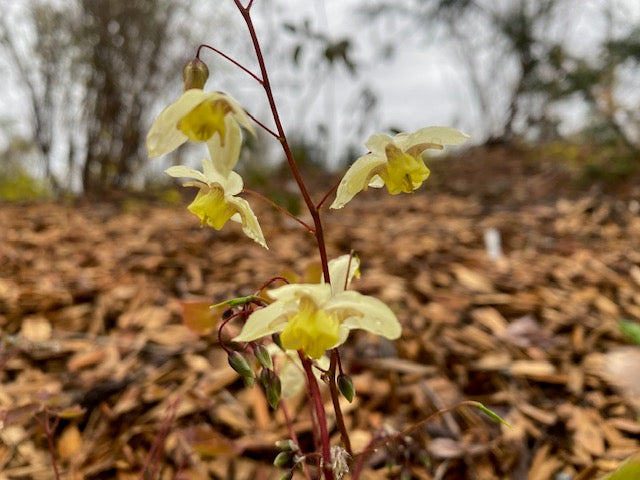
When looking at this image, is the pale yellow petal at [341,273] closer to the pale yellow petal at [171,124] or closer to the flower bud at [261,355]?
the flower bud at [261,355]

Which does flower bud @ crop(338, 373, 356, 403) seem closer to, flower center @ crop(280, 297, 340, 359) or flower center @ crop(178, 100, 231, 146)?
flower center @ crop(280, 297, 340, 359)

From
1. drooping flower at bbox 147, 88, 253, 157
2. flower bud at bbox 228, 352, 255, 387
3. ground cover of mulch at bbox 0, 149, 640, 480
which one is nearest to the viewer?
drooping flower at bbox 147, 88, 253, 157

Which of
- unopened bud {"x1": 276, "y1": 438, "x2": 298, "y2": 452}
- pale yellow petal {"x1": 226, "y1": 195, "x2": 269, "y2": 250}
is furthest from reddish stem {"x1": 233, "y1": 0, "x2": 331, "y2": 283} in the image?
unopened bud {"x1": 276, "y1": 438, "x2": 298, "y2": 452}

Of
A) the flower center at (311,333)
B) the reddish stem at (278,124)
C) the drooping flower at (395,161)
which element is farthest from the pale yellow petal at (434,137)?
the flower center at (311,333)

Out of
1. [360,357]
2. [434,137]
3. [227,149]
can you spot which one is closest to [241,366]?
[227,149]

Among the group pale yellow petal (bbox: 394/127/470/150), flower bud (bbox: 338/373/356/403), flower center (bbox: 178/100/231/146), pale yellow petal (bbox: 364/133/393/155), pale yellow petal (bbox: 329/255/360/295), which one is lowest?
flower bud (bbox: 338/373/356/403)

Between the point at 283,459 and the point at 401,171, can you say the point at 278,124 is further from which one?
the point at 283,459
